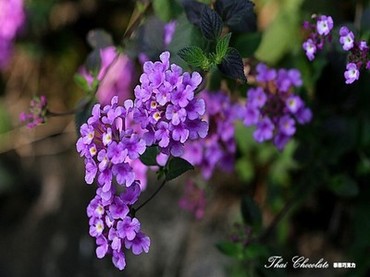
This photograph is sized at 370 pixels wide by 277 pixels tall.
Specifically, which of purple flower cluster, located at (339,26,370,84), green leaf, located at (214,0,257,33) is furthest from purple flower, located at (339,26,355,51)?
green leaf, located at (214,0,257,33)

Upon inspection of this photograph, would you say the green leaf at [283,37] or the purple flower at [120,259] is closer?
the purple flower at [120,259]

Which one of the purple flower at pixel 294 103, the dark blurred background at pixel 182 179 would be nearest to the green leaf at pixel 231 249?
the dark blurred background at pixel 182 179

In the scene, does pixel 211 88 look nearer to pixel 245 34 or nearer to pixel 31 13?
pixel 245 34

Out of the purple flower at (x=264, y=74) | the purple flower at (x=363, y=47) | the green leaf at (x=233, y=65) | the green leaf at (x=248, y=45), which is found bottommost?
the purple flower at (x=264, y=74)

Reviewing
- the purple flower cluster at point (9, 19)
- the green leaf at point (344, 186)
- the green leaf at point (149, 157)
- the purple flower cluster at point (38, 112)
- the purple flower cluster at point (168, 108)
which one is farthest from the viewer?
the purple flower cluster at point (9, 19)

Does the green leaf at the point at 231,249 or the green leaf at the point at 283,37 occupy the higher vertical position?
the green leaf at the point at 283,37

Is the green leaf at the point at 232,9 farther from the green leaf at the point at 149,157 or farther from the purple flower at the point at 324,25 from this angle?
the green leaf at the point at 149,157

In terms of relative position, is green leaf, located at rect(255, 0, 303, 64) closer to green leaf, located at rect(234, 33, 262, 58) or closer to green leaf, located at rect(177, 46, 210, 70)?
green leaf, located at rect(234, 33, 262, 58)

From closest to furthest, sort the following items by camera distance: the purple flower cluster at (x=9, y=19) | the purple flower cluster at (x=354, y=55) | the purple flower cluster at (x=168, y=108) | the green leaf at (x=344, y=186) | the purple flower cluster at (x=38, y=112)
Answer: the purple flower cluster at (x=168, y=108) < the purple flower cluster at (x=354, y=55) < the purple flower cluster at (x=38, y=112) < the green leaf at (x=344, y=186) < the purple flower cluster at (x=9, y=19)
